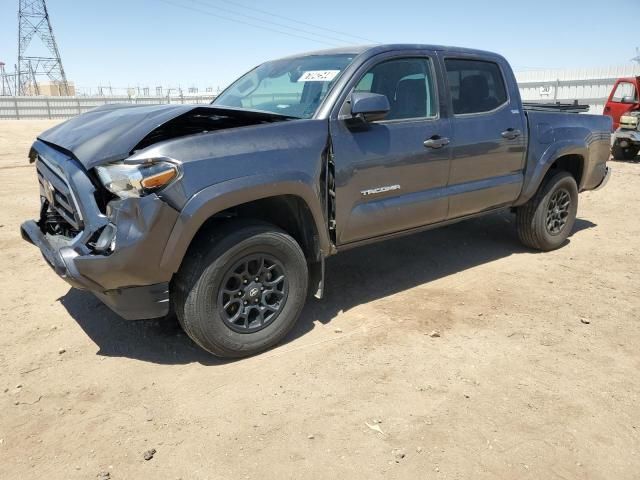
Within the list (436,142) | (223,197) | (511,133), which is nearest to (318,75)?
(436,142)

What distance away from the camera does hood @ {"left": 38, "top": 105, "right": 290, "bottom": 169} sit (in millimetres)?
2885

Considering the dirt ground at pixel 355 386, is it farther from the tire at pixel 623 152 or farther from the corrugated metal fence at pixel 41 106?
the corrugated metal fence at pixel 41 106

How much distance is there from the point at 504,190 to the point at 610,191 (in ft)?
17.0

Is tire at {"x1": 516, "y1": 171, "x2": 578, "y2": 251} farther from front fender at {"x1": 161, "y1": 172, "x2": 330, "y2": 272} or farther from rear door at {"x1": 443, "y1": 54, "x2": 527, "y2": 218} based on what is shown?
front fender at {"x1": 161, "y1": 172, "x2": 330, "y2": 272}

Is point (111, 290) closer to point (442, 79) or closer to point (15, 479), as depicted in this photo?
point (15, 479)

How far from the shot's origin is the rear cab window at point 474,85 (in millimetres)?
4355

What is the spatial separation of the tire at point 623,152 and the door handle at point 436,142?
32.9 feet

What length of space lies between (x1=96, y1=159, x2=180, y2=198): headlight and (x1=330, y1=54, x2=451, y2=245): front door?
117 centimetres

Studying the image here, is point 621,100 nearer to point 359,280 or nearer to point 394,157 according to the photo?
point 359,280

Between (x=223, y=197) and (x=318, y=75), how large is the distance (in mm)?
1444

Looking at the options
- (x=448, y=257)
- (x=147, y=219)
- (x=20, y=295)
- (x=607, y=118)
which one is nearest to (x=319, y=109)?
(x=147, y=219)

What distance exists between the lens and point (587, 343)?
3.59 meters

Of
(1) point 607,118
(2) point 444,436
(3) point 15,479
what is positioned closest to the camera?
(3) point 15,479

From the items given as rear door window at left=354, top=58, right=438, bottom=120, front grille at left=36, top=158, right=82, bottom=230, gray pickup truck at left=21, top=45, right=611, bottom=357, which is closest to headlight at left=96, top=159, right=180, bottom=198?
gray pickup truck at left=21, top=45, right=611, bottom=357
